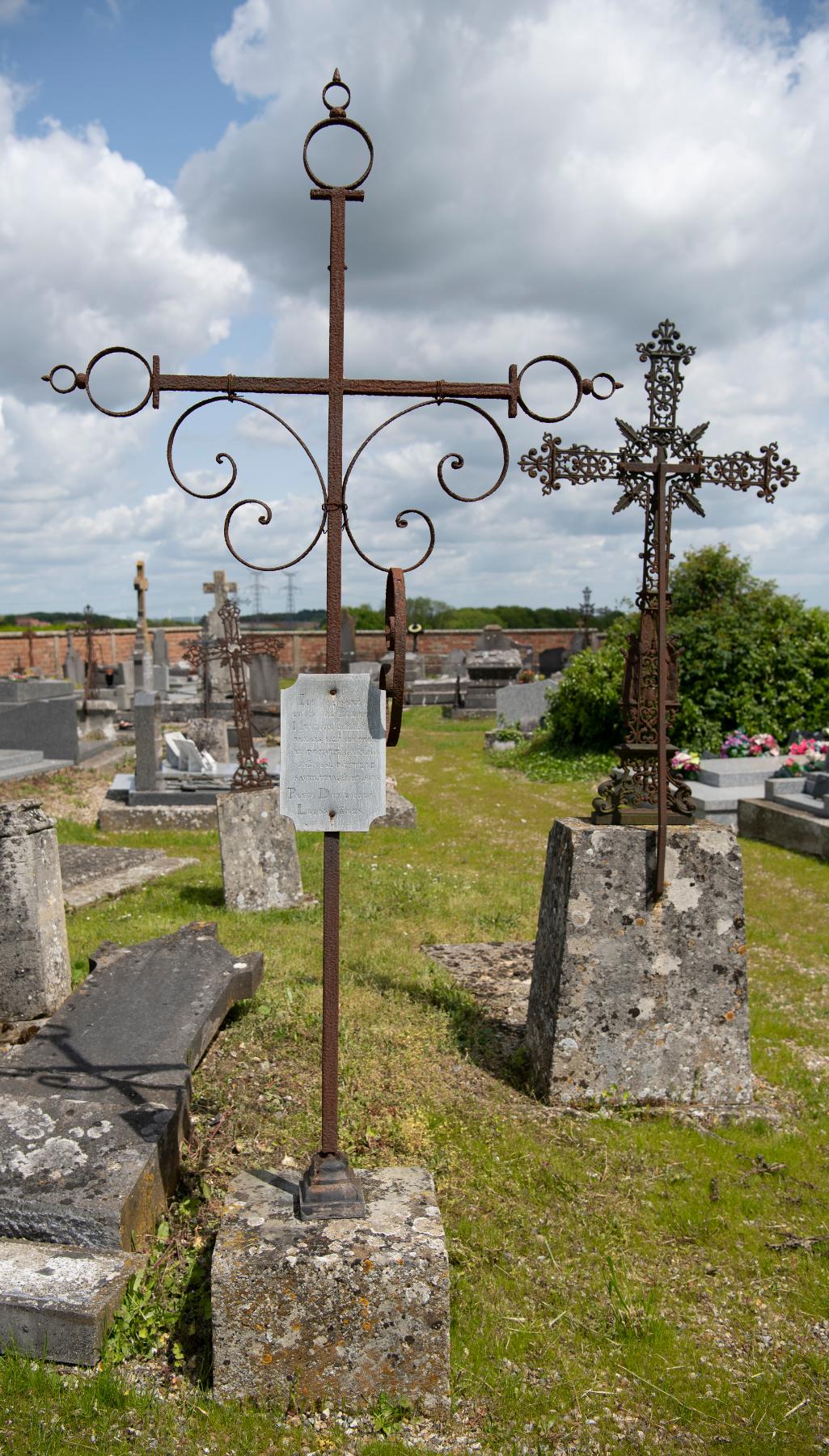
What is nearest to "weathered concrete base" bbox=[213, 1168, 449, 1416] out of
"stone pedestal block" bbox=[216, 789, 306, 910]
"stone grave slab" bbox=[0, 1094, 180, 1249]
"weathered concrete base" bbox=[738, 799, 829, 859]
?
"stone grave slab" bbox=[0, 1094, 180, 1249]

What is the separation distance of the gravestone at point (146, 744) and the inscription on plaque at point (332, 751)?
8403 millimetres

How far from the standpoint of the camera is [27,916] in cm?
516

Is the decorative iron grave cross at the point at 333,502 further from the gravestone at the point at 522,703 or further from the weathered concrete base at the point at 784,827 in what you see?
the gravestone at the point at 522,703

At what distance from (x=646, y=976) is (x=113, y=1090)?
2.29 meters

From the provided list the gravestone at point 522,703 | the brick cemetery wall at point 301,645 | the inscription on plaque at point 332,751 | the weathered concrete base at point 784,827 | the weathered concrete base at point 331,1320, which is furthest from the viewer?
the brick cemetery wall at point 301,645

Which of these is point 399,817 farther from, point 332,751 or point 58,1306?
point 58,1306

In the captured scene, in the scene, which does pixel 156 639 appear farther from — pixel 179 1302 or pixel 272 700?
pixel 179 1302

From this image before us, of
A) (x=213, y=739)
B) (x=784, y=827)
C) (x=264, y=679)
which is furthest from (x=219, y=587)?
(x=784, y=827)

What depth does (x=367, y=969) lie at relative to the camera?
5.88 m

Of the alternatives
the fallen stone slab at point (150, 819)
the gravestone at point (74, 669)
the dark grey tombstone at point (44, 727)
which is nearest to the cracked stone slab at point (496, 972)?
the fallen stone slab at point (150, 819)

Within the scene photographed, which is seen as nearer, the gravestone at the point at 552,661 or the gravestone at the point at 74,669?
the gravestone at the point at 552,661

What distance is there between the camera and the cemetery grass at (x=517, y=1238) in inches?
102

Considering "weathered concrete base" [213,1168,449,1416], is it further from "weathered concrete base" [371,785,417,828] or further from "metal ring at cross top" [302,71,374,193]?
"weathered concrete base" [371,785,417,828]

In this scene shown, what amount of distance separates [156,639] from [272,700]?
29.6ft
